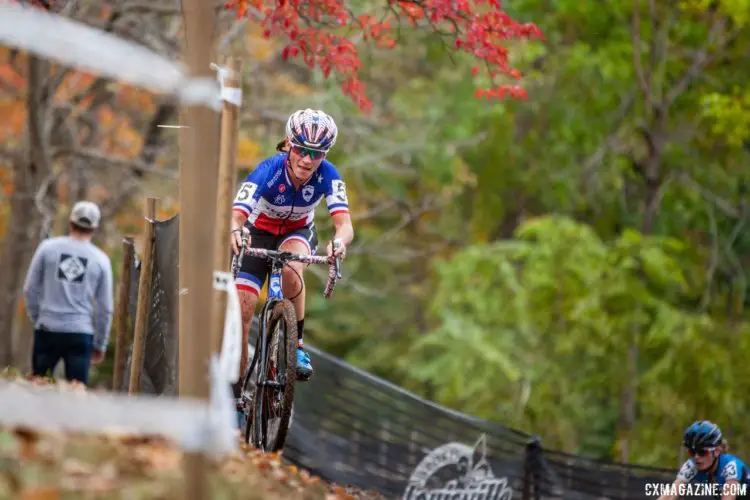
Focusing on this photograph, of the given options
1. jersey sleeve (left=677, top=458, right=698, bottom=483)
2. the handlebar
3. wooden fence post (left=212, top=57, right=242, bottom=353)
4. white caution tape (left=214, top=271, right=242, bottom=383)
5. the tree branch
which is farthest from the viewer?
the tree branch

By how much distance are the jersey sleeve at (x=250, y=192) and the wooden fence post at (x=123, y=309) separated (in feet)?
6.10

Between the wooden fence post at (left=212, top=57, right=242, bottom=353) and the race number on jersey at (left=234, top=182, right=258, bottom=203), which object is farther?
the race number on jersey at (left=234, top=182, right=258, bottom=203)

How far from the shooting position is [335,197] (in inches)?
319

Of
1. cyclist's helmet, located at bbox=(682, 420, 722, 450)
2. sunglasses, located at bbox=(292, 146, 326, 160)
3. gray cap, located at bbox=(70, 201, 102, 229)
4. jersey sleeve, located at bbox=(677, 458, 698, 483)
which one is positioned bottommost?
jersey sleeve, located at bbox=(677, 458, 698, 483)

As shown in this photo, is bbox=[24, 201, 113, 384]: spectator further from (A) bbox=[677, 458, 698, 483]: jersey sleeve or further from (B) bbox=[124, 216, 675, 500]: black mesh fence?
(A) bbox=[677, 458, 698, 483]: jersey sleeve

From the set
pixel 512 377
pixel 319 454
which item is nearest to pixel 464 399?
pixel 512 377

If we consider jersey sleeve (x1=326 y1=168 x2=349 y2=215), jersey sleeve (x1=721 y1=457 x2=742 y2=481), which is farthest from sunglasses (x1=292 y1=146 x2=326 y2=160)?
jersey sleeve (x1=721 y1=457 x2=742 y2=481)

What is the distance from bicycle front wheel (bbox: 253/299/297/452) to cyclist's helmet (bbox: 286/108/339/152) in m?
1.10

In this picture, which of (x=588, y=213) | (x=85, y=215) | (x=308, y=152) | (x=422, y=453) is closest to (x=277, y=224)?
(x=308, y=152)

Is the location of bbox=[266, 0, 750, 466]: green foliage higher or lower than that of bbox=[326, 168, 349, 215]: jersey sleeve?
higher

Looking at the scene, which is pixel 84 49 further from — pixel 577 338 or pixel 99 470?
pixel 577 338

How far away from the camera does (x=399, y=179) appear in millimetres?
27281

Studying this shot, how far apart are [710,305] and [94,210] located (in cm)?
1660

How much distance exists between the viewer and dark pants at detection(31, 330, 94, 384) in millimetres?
9930
